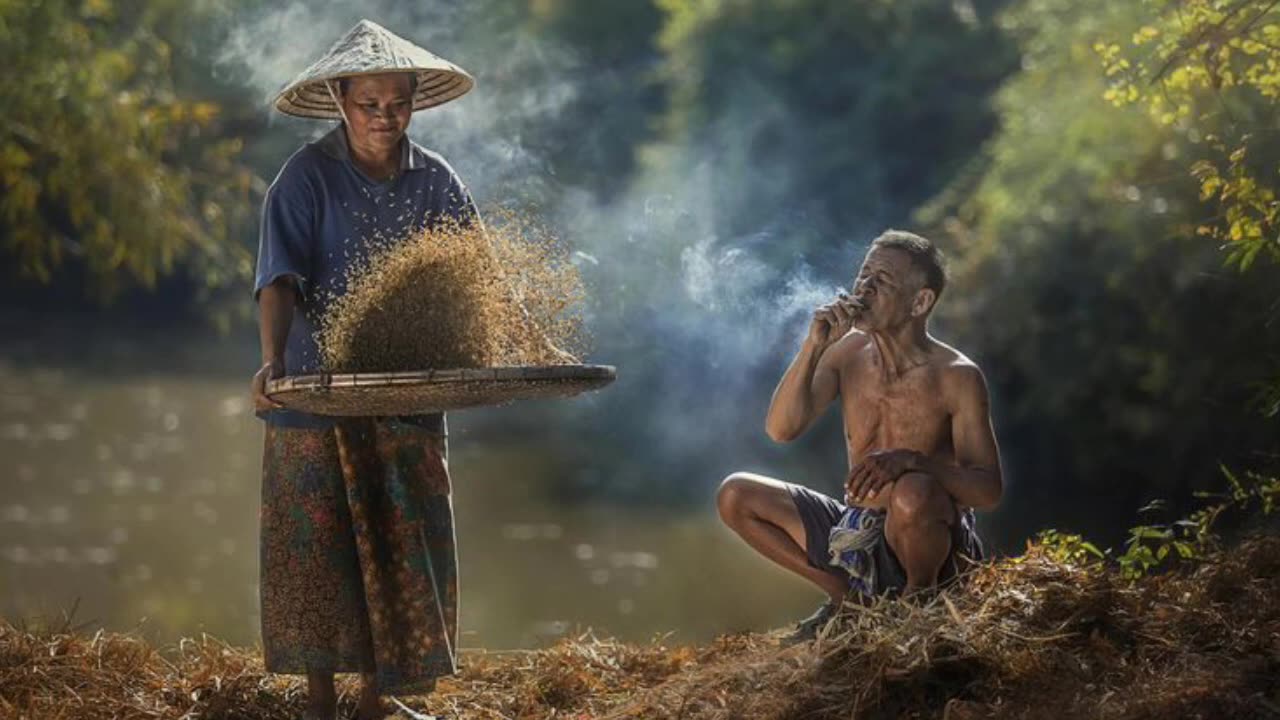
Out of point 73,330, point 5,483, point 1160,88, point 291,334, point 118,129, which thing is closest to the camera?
point 291,334

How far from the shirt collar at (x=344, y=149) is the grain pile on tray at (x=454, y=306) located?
20 centimetres

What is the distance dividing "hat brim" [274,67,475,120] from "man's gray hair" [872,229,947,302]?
49.2 inches

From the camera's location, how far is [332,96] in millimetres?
5613

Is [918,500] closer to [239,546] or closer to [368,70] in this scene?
[368,70]

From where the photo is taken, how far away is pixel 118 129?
10.7 m

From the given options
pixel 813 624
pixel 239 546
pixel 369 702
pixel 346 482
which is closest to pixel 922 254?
pixel 813 624

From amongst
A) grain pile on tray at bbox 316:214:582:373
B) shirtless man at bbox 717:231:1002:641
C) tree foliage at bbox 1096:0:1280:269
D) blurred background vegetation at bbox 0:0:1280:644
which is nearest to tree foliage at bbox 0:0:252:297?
blurred background vegetation at bbox 0:0:1280:644

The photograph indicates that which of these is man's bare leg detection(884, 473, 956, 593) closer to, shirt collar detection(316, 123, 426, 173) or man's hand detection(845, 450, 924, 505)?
man's hand detection(845, 450, 924, 505)

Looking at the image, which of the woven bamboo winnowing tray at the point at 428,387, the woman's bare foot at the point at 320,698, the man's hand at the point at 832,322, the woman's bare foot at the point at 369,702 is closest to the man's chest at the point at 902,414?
the man's hand at the point at 832,322

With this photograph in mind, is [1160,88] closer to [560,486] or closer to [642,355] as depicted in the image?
[642,355]

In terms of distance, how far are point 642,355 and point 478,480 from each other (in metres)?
6.26

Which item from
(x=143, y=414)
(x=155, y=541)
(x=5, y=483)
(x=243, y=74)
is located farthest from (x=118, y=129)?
(x=143, y=414)

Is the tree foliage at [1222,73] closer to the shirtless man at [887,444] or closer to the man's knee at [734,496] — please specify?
the shirtless man at [887,444]

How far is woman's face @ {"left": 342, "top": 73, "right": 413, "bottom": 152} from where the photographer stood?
18.1 ft
